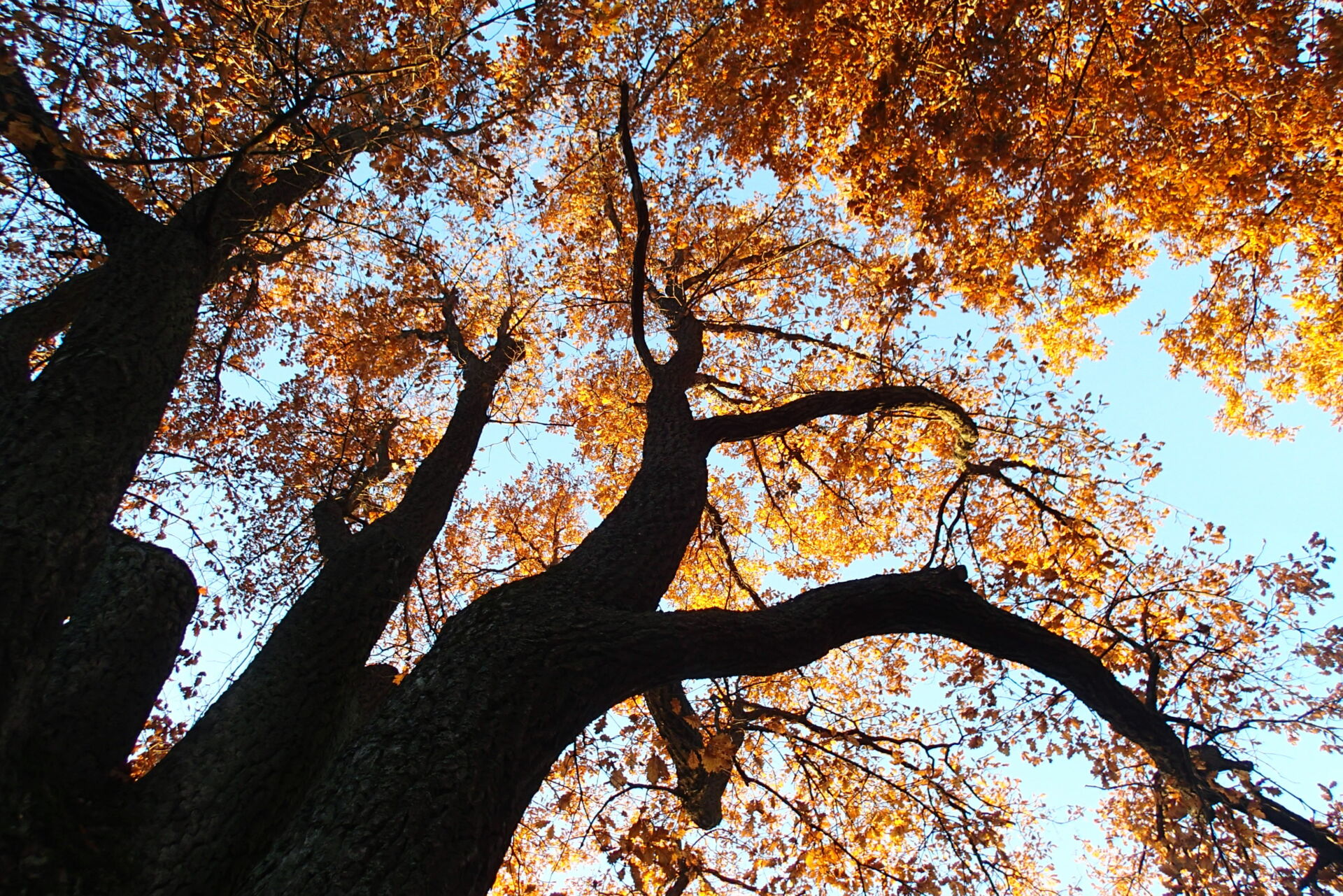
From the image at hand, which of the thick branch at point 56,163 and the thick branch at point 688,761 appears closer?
the thick branch at point 56,163

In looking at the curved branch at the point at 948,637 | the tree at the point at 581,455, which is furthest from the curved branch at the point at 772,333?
the curved branch at the point at 948,637

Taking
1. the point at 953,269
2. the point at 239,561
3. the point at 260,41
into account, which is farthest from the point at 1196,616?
the point at 239,561

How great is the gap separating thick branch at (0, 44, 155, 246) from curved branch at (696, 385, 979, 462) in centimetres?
462

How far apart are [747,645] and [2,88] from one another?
18.2ft

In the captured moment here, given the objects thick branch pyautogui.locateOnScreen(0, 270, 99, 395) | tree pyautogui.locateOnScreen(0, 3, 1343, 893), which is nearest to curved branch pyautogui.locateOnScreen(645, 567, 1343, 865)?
tree pyautogui.locateOnScreen(0, 3, 1343, 893)

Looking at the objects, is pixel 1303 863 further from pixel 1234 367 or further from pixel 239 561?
pixel 239 561

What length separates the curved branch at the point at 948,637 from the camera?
3748 millimetres

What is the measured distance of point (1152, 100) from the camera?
20.9 feet

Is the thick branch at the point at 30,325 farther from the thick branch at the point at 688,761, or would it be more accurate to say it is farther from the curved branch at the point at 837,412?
the thick branch at the point at 688,761

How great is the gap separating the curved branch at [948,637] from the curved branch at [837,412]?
2.07 metres

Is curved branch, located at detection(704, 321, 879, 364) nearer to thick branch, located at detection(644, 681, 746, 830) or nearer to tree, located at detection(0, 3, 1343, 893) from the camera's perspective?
tree, located at detection(0, 3, 1343, 893)

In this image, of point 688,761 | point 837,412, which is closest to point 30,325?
point 688,761

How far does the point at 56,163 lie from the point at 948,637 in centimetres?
665

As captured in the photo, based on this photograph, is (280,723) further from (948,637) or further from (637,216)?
(637,216)
